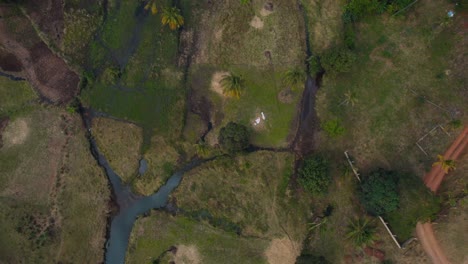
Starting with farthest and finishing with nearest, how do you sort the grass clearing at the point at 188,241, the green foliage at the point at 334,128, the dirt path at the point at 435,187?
1. the grass clearing at the point at 188,241
2. the green foliage at the point at 334,128
3. the dirt path at the point at 435,187

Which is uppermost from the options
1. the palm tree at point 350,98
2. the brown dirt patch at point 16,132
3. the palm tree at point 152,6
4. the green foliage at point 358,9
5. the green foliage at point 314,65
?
the green foliage at point 358,9

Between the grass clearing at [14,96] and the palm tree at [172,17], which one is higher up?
the palm tree at [172,17]

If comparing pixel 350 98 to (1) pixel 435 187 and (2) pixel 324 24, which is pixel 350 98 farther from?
(1) pixel 435 187

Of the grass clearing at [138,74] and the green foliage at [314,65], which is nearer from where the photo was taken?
the green foliage at [314,65]

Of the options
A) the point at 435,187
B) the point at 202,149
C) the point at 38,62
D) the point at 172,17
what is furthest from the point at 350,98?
the point at 38,62

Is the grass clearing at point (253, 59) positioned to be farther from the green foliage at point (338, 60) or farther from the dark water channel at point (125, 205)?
the dark water channel at point (125, 205)

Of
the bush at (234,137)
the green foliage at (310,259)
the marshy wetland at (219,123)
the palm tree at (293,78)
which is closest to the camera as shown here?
the green foliage at (310,259)

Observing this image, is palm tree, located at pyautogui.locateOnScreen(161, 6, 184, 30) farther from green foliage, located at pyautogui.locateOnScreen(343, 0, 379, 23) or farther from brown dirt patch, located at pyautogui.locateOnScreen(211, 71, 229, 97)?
green foliage, located at pyautogui.locateOnScreen(343, 0, 379, 23)

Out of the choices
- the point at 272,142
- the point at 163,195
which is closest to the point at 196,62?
the point at 272,142

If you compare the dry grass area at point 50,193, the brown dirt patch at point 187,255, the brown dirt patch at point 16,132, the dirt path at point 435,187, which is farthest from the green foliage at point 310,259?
the brown dirt patch at point 16,132
